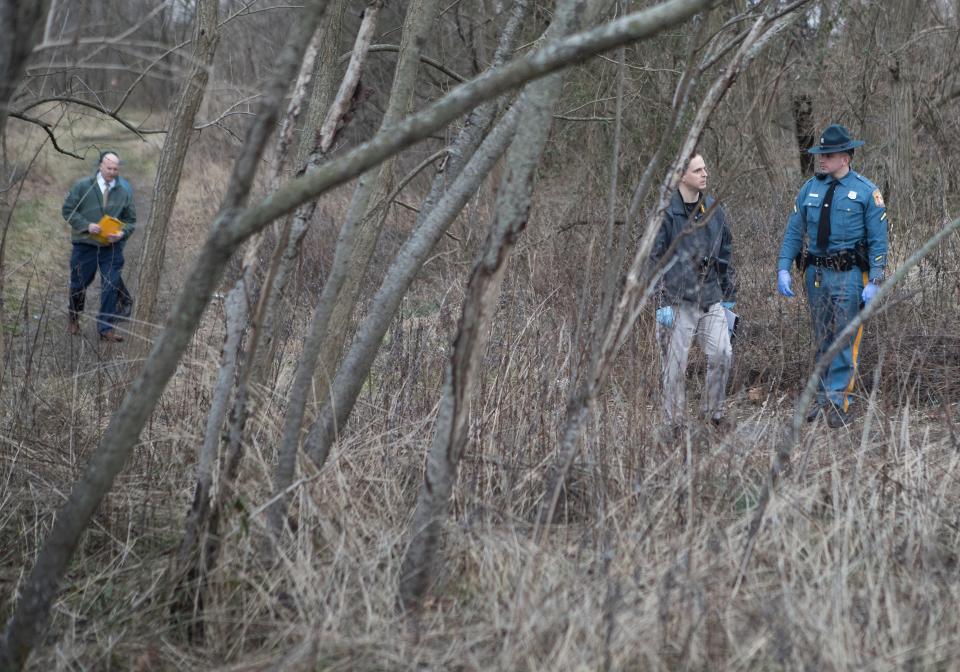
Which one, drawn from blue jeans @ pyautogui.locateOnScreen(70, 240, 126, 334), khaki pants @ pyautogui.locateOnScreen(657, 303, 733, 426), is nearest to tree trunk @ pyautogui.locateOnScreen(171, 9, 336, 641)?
khaki pants @ pyautogui.locateOnScreen(657, 303, 733, 426)

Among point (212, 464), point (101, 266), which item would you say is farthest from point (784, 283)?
point (101, 266)

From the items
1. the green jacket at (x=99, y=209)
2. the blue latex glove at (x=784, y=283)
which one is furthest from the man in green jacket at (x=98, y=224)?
the blue latex glove at (x=784, y=283)

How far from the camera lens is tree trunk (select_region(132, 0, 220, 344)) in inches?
220

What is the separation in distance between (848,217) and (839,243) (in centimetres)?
16

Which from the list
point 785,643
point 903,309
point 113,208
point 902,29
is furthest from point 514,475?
point 902,29

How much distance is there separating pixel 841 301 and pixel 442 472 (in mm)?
3647

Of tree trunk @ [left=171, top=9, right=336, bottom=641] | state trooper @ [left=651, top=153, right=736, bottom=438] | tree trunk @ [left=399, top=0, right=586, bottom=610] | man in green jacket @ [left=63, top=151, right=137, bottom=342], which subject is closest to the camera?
tree trunk @ [left=399, top=0, right=586, bottom=610]

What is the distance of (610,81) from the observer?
9859 mm

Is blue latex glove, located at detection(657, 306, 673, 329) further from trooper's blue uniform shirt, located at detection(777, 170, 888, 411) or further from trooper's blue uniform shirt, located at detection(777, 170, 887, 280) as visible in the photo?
trooper's blue uniform shirt, located at detection(777, 170, 887, 280)

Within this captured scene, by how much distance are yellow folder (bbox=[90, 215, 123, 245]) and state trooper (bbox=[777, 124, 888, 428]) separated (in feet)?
18.8

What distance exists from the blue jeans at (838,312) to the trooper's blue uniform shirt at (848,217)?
130 mm

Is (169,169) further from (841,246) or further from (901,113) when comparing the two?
(901,113)

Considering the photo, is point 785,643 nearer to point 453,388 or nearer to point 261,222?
point 453,388

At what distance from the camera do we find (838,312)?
5672mm
